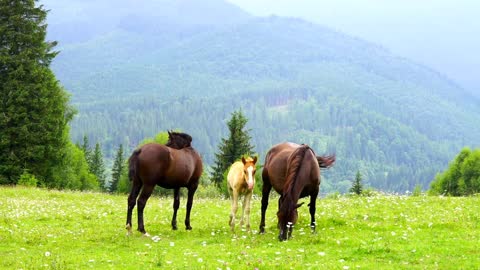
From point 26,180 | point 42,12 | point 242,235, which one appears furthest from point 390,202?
point 42,12

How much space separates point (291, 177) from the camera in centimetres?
1581

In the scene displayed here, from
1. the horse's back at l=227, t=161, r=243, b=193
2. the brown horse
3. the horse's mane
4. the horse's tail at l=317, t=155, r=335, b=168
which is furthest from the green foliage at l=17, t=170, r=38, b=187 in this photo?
the horse's mane

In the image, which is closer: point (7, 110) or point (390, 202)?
point (390, 202)

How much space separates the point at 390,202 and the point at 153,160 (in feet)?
37.8

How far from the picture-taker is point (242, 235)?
17125 mm

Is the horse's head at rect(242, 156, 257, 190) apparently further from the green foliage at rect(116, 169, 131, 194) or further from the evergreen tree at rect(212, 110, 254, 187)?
the green foliage at rect(116, 169, 131, 194)

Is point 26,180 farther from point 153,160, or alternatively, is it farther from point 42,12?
point 153,160

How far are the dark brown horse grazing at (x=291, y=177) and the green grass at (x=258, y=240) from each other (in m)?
0.74

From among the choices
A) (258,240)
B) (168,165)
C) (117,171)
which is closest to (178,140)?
(168,165)

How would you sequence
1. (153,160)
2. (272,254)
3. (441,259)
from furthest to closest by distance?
1. (153,160)
2. (272,254)
3. (441,259)

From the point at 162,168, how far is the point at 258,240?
4.43m

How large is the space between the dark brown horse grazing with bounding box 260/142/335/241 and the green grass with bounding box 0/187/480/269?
742 mm

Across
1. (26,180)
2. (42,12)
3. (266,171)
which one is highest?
(42,12)

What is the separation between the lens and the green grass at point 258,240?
494 inches
